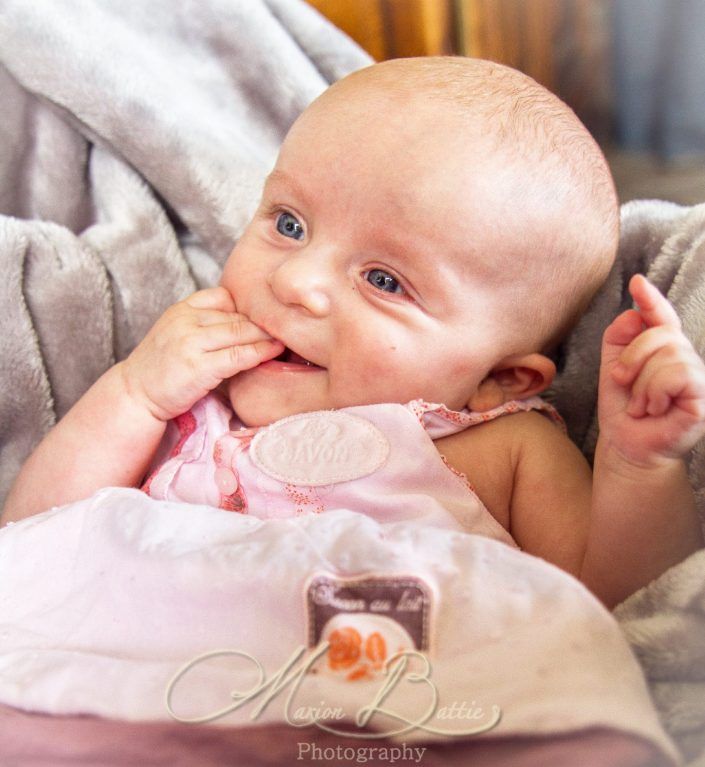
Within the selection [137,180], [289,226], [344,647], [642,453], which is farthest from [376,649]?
[137,180]

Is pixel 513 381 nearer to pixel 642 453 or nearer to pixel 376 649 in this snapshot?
pixel 642 453

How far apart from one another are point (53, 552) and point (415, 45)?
871 mm

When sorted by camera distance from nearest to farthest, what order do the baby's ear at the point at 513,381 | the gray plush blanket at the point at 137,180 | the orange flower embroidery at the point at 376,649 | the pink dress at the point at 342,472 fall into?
1. the orange flower embroidery at the point at 376,649
2. the pink dress at the point at 342,472
3. the baby's ear at the point at 513,381
4. the gray plush blanket at the point at 137,180

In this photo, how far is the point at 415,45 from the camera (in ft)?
4.22

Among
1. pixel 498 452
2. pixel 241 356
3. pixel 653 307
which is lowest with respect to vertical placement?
pixel 498 452

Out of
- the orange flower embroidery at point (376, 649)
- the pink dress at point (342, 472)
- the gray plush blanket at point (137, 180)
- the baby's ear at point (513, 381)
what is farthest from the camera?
the gray plush blanket at point (137, 180)

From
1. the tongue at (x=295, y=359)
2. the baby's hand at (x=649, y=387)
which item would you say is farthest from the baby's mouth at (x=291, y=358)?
the baby's hand at (x=649, y=387)

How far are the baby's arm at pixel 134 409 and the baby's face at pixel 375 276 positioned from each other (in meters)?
0.04

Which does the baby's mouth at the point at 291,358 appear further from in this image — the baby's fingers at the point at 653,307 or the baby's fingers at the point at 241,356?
the baby's fingers at the point at 653,307

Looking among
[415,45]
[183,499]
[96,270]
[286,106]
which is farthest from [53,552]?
[415,45]

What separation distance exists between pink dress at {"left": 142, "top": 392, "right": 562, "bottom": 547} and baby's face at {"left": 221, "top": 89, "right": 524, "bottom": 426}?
26 mm

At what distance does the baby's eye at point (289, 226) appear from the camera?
0.88 meters

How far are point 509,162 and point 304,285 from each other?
0.70 ft

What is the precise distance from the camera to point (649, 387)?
654 millimetres
